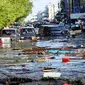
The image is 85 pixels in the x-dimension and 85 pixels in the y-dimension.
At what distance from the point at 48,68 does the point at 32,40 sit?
27720mm

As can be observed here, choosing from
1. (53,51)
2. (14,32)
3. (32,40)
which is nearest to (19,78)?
(53,51)

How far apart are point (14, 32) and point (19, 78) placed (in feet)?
117

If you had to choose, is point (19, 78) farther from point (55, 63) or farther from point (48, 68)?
point (55, 63)

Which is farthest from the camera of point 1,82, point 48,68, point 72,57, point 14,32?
point 14,32

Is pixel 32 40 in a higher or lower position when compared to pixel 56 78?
lower

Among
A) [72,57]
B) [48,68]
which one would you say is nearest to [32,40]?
[72,57]

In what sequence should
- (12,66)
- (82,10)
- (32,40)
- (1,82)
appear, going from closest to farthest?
(1,82)
(12,66)
(32,40)
(82,10)

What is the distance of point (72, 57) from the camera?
27500 mm

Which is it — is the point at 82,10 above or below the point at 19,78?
below

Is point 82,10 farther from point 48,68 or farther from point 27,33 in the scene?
point 48,68

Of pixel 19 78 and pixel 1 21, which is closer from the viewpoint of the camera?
pixel 19 78

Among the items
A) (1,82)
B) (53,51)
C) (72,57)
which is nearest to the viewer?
(1,82)

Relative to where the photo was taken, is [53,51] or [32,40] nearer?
[53,51]

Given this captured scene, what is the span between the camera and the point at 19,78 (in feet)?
56.8
